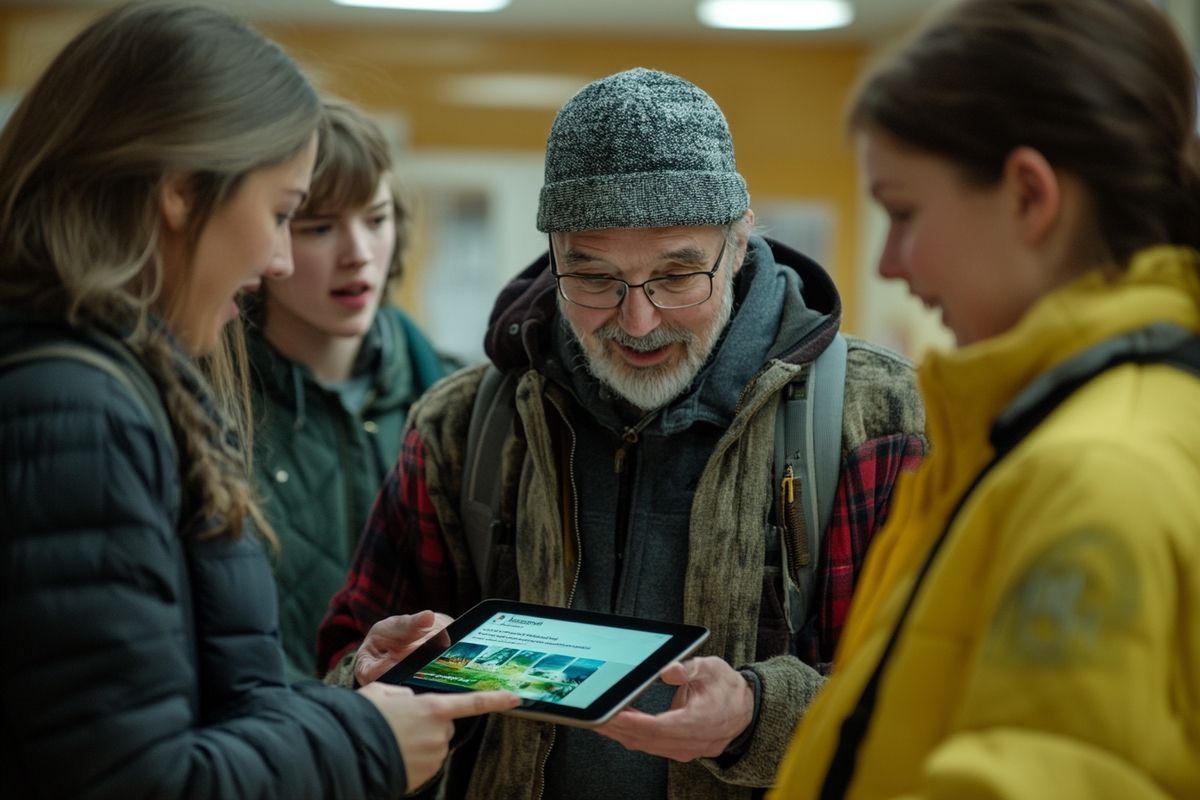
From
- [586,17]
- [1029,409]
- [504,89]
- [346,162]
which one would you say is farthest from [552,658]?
[504,89]

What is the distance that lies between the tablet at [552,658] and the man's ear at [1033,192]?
679 mm

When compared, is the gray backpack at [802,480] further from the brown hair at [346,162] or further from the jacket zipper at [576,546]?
the brown hair at [346,162]

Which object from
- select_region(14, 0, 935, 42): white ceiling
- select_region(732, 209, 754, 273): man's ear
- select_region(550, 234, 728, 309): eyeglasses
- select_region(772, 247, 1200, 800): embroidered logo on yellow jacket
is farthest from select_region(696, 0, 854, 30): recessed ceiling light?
select_region(772, 247, 1200, 800): embroidered logo on yellow jacket

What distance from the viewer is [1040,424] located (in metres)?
1.06

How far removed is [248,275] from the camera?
1.37 meters

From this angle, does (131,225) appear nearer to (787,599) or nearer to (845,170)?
(787,599)

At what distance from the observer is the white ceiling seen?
22.4 feet

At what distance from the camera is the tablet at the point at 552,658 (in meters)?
1.48

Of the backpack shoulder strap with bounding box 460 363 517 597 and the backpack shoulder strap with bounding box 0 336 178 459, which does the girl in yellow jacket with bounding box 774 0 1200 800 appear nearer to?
the backpack shoulder strap with bounding box 0 336 178 459

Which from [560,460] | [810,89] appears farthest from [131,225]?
[810,89]

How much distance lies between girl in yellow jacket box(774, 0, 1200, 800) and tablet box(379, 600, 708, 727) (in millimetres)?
303

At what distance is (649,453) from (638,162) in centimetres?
44

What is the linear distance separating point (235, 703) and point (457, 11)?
20.9 feet

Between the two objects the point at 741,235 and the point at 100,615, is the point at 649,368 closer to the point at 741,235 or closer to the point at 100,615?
the point at 741,235
